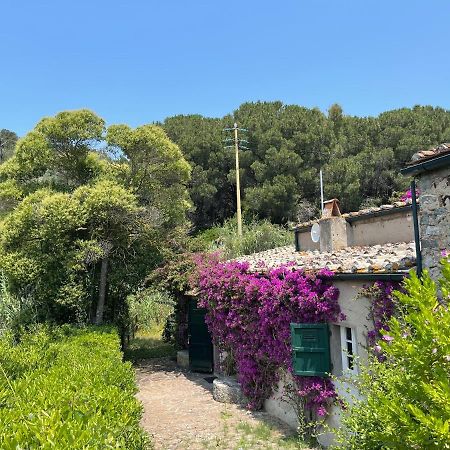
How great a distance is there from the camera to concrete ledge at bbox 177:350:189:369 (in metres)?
14.8

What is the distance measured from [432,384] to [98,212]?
9797 millimetres

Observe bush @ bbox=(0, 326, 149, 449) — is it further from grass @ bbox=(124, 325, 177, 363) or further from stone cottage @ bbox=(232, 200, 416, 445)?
grass @ bbox=(124, 325, 177, 363)

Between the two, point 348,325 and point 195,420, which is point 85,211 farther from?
point 348,325

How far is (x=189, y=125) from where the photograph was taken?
3356 centimetres

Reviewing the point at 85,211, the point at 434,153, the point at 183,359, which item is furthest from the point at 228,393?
the point at 434,153

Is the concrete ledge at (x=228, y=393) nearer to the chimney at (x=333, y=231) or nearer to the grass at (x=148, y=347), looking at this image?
the chimney at (x=333, y=231)

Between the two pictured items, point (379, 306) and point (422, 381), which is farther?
point (379, 306)

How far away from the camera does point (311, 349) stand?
26.6 feet

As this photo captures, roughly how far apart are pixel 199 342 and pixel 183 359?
1430mm

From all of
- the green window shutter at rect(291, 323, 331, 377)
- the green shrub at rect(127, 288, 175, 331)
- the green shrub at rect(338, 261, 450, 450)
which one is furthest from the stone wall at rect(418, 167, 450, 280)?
the green shrub at rect(127, 288, 175, 331)

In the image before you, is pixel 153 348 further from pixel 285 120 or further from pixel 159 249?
pixel 285 120

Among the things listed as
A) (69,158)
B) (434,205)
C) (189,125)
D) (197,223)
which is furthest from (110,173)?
(189,125)

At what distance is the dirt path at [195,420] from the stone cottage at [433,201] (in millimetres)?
4631

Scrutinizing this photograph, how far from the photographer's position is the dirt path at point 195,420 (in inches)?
322
